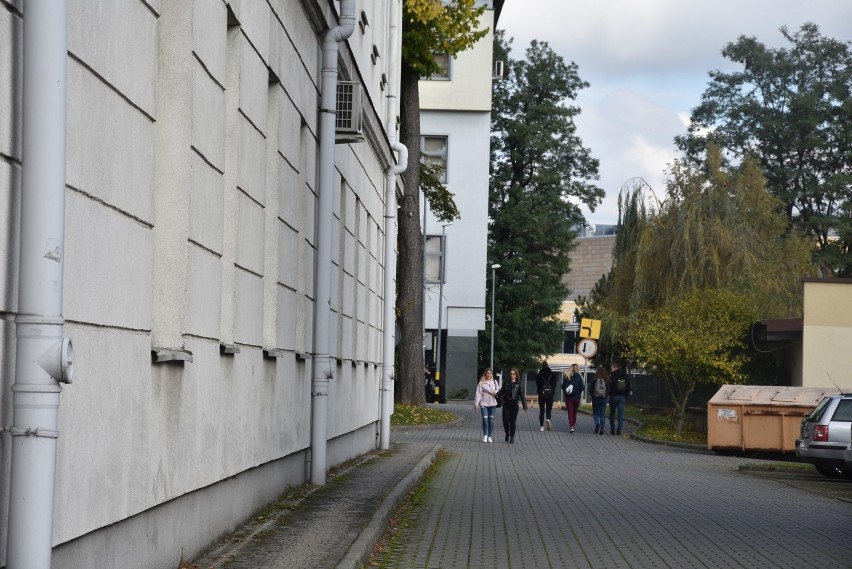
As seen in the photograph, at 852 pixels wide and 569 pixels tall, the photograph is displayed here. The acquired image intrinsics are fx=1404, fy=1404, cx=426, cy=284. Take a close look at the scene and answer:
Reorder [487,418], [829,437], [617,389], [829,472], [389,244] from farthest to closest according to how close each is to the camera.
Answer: [617,389], [487,418], [389,244], [829,472], [829,437]

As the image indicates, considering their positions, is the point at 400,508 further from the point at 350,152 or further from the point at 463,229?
the point at 463,229

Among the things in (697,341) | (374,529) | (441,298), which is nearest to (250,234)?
(374,529)

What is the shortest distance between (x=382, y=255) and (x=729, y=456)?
848 cm

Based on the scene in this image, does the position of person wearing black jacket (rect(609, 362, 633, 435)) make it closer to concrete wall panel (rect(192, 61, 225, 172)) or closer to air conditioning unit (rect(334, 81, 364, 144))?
air conditioning unit (rect(334, 81, 364, 144))

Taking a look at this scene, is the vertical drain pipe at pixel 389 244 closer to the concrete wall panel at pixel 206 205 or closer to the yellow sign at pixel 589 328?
the yellow sign at pixel 589 328

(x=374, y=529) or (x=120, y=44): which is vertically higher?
(x=120, y=44)

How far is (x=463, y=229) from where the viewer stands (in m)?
62.8

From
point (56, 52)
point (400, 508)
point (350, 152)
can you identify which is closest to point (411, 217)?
point (350, 152)

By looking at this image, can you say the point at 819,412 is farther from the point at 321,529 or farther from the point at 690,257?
the point at 690,257

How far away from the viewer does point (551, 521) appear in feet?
46.0

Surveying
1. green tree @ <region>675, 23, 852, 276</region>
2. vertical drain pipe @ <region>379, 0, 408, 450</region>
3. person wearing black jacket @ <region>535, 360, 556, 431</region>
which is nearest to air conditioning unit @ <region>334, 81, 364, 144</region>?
vertical drain pipe @ <region>379, 0, 408, 450</region>

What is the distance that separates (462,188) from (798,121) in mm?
16975

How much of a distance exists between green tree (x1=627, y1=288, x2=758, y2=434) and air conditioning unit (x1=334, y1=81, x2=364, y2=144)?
1745 cm

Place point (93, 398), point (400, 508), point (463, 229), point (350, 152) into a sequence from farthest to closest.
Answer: point (463, 229) → point (350, 152) → point (400, 508) → point (93, 398)
